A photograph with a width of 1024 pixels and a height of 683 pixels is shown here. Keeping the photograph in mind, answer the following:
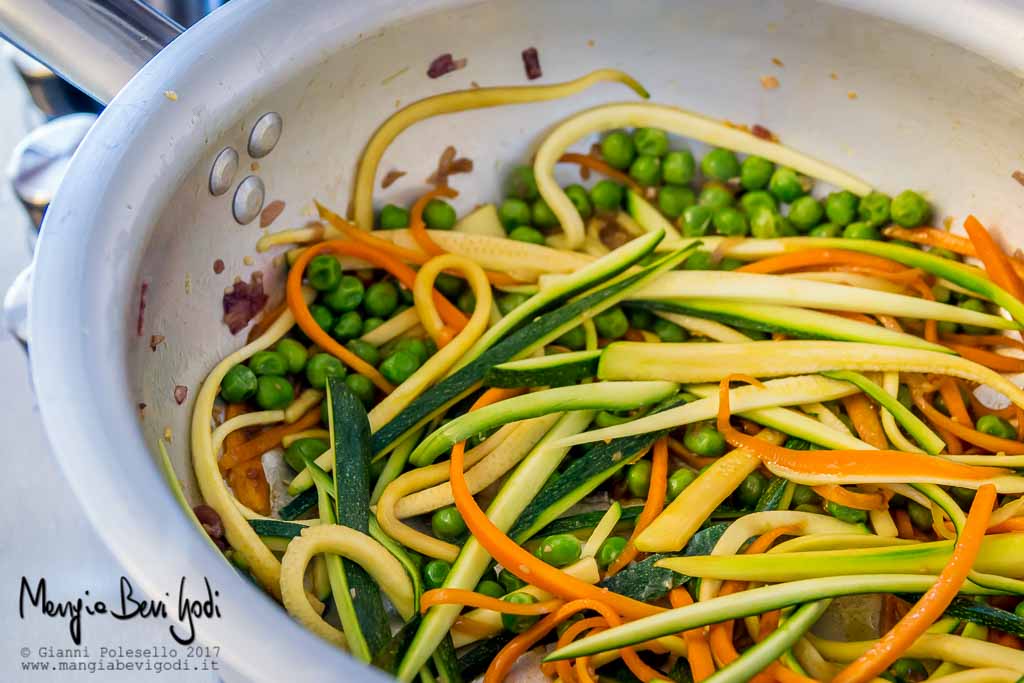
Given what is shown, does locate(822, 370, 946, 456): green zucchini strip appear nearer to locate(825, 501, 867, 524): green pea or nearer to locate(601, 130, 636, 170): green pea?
locate(825, 501, 867, 524): green pea

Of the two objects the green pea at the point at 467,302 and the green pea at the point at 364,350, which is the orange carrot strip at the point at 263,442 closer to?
the green pea at the point at 364,350

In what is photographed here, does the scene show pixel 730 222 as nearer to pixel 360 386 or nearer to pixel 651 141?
pixel 651 141

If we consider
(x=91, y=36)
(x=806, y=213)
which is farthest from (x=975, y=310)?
(x=91, y=36)

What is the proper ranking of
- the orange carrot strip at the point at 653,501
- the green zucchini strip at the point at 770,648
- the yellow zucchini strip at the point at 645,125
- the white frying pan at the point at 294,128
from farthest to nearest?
the yellow zucchini strip at the point at 645,125 → the orange carrot strip at the point at 653,501 → the green zucchini strip at the point at 770,648 → the white frying pan at the point at 294,128

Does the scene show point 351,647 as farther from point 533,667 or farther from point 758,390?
point 758,390

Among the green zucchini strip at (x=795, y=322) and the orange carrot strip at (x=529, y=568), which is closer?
the orange carrot strip at (x=529, y=568)

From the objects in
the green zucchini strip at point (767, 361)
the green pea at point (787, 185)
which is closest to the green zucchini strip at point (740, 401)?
the green zucchini strip at point (767, 361)

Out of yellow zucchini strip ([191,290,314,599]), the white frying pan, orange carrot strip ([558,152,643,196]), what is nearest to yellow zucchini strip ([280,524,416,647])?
yellow zucchini strip ([191,290,314,599])
